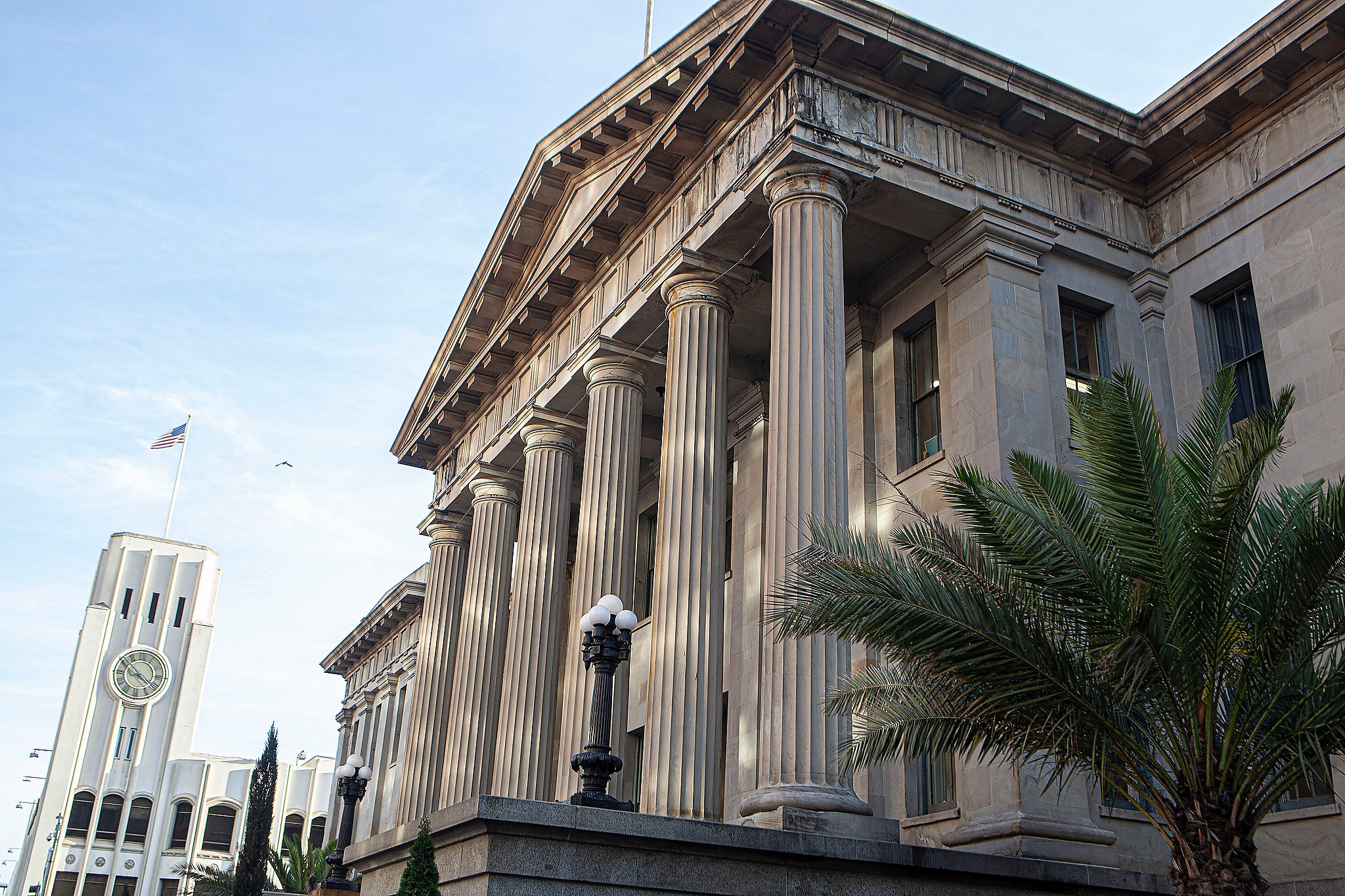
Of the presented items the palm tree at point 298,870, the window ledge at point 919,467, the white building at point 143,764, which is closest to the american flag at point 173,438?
the white building at point 143,764

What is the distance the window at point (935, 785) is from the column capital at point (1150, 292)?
8031 millimetres

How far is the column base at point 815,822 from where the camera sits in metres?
13.5

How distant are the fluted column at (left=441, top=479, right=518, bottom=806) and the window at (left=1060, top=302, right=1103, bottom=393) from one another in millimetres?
13545

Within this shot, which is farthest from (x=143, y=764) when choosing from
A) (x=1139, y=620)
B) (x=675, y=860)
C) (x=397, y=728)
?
(x=1139, y=620)

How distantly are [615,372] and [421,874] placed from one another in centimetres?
1330

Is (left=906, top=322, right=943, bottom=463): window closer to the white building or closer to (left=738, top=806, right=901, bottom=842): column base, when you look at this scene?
(left=738, top=806, right=901, bottom=842): column base

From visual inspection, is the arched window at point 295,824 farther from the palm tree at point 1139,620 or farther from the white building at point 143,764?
the palm tree at point 1139,620

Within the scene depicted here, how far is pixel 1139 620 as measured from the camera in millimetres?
10500

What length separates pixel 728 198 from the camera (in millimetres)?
19172

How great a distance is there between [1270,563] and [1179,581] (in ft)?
3.11

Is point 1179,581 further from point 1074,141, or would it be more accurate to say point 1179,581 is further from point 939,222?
point 1074,141

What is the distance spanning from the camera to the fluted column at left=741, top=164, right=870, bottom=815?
1418 cm

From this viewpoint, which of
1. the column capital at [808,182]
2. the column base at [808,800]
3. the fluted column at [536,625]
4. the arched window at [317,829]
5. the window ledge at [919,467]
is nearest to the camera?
the column base at [808,800]

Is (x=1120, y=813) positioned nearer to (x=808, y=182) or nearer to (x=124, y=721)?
(x=808, y=182)
